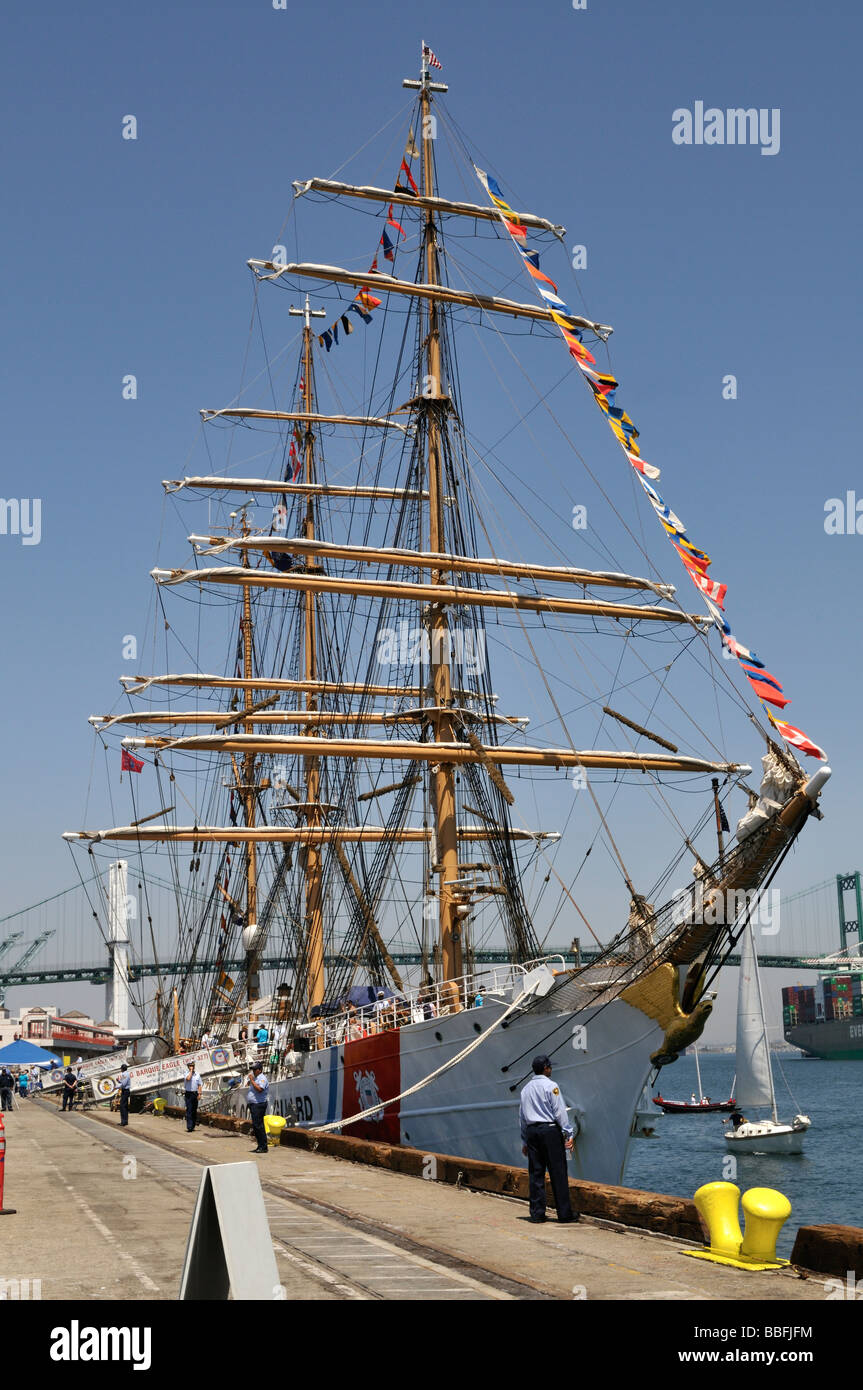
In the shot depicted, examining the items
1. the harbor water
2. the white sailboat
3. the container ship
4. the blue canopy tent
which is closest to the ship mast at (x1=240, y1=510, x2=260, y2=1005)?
the blue canopy tent

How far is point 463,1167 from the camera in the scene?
14.7 m

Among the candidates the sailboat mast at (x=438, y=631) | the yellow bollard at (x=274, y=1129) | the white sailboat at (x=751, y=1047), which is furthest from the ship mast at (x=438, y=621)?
the white sailboat at (x=751, y=1047)

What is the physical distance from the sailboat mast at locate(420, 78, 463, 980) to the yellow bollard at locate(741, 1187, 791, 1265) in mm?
18207

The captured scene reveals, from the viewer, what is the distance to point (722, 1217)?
31.0 ft

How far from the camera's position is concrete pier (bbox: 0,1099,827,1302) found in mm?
8227

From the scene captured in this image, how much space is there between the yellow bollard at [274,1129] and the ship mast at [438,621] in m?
5.37

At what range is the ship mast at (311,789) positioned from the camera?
43.9 meters

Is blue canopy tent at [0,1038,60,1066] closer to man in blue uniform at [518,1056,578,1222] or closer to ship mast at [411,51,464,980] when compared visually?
ship mast at [411,51,464,980]

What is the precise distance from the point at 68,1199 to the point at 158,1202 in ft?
4.07

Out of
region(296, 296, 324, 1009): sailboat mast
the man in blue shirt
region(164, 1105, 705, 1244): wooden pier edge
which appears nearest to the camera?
region(164, 1105, 705, 1244): wooden pier edge

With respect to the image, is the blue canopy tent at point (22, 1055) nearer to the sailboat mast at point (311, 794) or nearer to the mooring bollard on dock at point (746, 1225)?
the sailboat mast at point (311, 794)

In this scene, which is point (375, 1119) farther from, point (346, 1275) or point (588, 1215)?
point (346, 1275)

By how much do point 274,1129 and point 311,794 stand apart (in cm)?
2434
